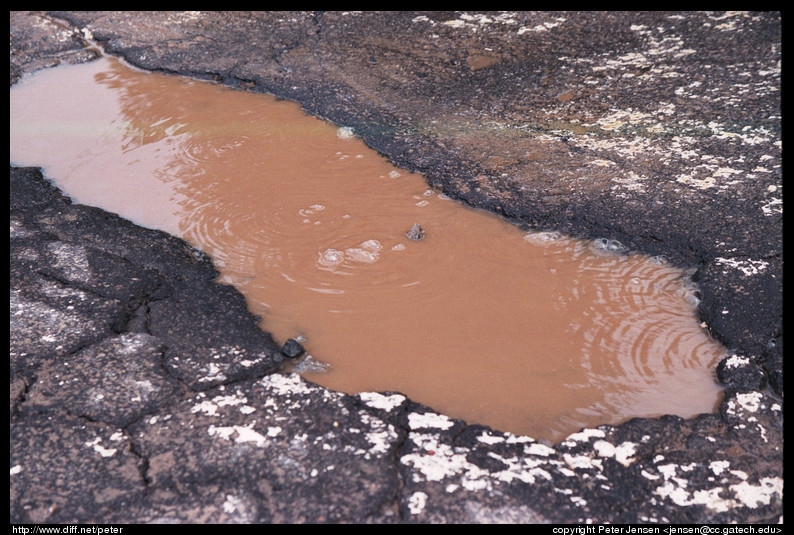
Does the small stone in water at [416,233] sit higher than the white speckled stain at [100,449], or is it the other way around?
the small stone in water at [416,233]

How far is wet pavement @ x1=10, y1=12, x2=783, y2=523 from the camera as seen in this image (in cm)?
205

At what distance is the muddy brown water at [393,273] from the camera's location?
2.55m

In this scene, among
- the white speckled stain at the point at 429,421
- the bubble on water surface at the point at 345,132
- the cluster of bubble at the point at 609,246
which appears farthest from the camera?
the bubble on water surface at the point at 345,132

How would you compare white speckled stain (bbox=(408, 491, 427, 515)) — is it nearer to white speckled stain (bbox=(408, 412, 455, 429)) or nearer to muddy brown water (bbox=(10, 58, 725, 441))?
white speckled stain (bbox=(408, 412, 455, 429))

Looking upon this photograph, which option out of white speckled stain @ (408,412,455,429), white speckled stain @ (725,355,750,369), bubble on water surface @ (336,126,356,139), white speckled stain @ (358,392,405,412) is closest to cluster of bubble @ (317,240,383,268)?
white speckled stain @ (358,392,405,412)

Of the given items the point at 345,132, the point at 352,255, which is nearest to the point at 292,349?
the point at 352,255

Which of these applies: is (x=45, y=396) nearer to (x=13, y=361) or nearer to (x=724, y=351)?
(x=13, y=361)

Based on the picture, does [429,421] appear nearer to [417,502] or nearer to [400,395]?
[400,395]

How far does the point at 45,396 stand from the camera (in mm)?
2408

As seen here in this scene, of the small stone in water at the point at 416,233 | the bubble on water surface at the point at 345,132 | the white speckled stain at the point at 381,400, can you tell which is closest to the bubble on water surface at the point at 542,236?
the small stone in water at the point at 416,233

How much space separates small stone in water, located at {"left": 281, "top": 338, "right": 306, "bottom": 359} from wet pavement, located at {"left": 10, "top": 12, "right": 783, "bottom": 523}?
0.26ft

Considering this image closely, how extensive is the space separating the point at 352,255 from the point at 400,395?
1.03 m

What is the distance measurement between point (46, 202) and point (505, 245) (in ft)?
8.59

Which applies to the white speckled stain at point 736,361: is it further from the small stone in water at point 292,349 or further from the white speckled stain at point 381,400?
the small stone in water at point 292,349
